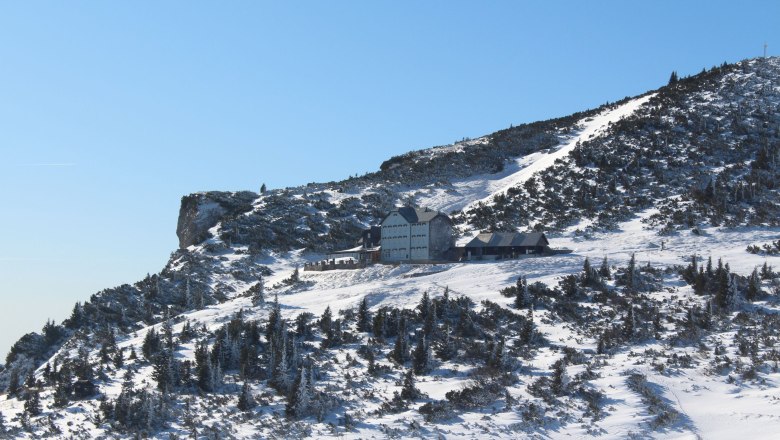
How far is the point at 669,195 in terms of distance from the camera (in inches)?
3654

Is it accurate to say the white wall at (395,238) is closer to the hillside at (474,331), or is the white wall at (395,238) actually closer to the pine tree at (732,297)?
the hillside at (474,331)

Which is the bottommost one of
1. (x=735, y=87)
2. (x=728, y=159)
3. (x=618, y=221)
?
(x=618, y=221)

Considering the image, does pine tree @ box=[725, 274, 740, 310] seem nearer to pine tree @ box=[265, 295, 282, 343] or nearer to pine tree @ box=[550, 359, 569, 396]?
pine tree @ box=[550, 359, 569, 396]

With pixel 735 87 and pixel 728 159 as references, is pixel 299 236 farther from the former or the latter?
pixel 735 87

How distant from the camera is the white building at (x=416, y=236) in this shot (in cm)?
7600

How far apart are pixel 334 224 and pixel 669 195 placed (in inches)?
1678

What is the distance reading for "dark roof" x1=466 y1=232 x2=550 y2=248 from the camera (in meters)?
74.5

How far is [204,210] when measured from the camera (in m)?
111

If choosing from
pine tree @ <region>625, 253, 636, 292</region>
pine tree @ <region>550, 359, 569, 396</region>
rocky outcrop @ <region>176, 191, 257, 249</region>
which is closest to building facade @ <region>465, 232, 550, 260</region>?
pine tree @ <region>625, 253, 636, 292</region>

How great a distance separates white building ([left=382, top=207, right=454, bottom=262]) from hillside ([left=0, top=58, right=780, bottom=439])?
5.09 meters

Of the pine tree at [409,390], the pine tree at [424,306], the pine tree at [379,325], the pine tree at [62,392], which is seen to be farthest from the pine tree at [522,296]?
the pine tree at [62,392]

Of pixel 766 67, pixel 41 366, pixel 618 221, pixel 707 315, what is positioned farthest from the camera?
pixel 766 67

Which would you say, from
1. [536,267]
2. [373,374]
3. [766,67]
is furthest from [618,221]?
[766,67]

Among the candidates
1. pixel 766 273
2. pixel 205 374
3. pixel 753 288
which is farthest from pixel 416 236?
pixel 205 374
